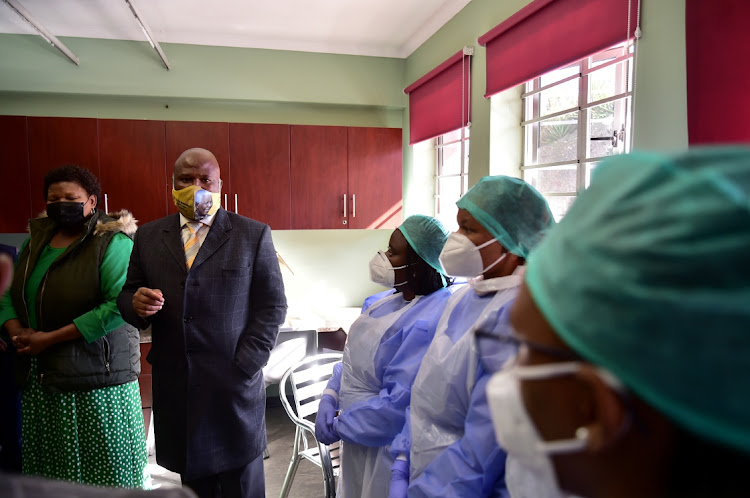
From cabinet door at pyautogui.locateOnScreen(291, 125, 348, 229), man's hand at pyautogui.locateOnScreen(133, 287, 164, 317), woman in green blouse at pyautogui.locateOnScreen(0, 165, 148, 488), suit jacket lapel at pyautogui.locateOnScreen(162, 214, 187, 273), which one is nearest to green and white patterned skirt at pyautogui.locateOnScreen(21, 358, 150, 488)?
woman in green blouse at pyautogui.locateOnScreen(0, 165, 148, 488)

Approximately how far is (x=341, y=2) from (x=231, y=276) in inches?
89.9

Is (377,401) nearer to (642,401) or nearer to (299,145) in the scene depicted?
(642,401)

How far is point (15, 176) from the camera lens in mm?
3447

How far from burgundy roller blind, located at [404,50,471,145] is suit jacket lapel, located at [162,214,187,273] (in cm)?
198

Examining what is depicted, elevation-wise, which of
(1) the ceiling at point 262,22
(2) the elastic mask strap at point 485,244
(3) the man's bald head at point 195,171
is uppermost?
(1) the ceiling at point 262,22

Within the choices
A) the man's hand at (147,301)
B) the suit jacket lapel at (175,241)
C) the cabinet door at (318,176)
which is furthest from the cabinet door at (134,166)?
the man's hand at (147,301)

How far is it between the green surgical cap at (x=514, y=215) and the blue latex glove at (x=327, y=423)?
3.33 feet

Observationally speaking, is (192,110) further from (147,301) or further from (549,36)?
(549,36)

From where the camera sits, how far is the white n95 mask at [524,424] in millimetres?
489

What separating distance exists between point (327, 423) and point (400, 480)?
1.71 feet

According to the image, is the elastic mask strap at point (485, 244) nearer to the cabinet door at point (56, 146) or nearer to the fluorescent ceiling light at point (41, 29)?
the fluorescent ceiling light at point (41, 29)

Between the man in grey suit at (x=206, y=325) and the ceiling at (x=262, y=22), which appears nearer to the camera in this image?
the man in grey suit at (x=206, y=325)

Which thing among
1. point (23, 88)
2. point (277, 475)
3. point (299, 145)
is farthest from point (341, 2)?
point (277, 475)

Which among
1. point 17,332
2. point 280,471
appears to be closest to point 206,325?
point 17,332
